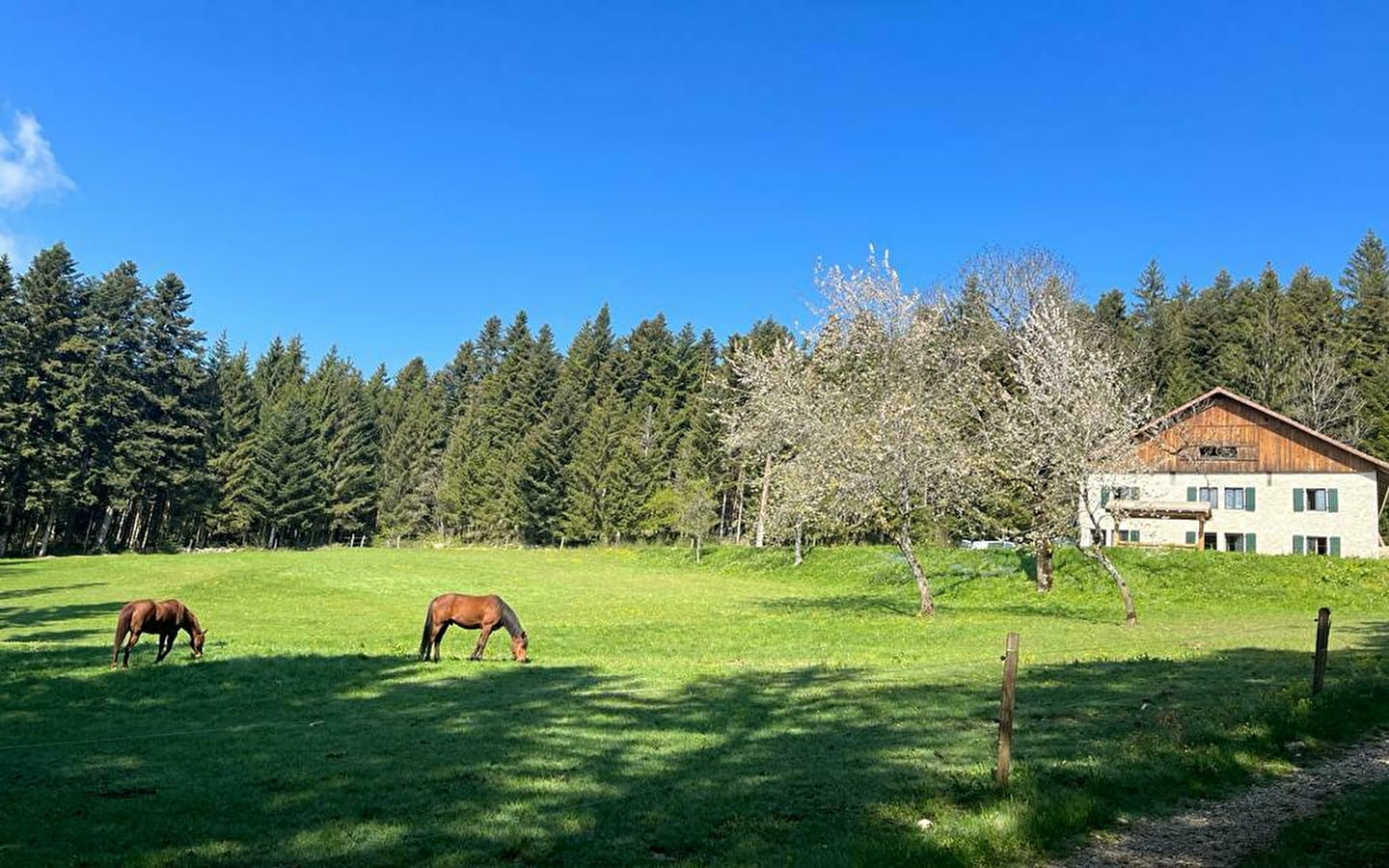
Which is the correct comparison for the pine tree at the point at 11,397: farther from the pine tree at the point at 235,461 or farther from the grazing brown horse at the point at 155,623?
the grazing brown horse at the point at 155,623

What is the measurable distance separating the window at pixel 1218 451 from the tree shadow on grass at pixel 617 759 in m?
46.3

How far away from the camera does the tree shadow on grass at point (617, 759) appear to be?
776 cm

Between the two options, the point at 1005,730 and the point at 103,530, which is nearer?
the point at 1005,730

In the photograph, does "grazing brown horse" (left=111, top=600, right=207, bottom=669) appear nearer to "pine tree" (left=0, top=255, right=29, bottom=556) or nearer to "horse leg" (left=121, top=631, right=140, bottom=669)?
"horse leg" (left=121, top=631, right=140, bottom=669)

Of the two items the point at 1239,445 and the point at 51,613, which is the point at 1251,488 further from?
the point at 51,613

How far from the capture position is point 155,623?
817 inches

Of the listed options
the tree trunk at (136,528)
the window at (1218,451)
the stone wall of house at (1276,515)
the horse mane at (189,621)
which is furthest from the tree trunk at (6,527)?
the window at (1218,451)

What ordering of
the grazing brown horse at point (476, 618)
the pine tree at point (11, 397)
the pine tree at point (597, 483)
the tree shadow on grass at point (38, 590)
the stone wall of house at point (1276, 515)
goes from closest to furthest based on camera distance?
1. the grazing brown horse at point (476, 618)
2. the tree shadow on grass at point (38, 590)
3. the stone wall of house at point (1276, 515)
4. the pine tree at point (11, 397)
5. the pine tree at point (597, 483)

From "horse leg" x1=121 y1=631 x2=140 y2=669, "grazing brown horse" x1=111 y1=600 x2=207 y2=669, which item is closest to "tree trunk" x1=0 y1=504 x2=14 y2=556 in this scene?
"grazing brown horse" x1=111 y1=600 x2=207 y2=669

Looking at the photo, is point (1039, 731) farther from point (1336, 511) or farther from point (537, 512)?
point (537, 512)

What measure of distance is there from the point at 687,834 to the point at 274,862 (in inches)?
144

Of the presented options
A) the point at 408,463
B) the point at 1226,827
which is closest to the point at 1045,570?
the point at 1226,827

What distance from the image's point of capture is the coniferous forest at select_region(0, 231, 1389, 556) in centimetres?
6856

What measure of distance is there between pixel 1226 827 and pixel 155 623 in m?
22.4
